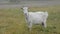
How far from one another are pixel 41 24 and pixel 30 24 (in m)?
0.68

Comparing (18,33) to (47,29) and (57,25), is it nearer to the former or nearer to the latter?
(47,29)

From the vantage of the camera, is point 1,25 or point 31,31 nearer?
point 31,31

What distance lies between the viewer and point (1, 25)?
1206 cm

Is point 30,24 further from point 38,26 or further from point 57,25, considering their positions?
point 57,25

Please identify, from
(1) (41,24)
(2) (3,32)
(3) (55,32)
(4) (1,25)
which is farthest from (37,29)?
(4) (1,25)

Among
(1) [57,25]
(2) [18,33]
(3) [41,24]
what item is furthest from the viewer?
(1) [57,25]

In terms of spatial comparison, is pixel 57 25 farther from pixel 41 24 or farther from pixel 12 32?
pixel 12 32

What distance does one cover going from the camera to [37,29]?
10461 millimetres

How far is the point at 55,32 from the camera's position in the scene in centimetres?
990

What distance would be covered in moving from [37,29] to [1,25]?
2668 millimetres

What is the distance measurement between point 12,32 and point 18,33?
393mm

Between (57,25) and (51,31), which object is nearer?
(51,31)

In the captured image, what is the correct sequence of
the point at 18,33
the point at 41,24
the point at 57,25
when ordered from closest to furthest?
the point at 18,33 → the point at 41,24 → the point at 57,25

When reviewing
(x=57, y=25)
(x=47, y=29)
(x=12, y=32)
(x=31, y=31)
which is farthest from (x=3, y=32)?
(x=57, y=25)
